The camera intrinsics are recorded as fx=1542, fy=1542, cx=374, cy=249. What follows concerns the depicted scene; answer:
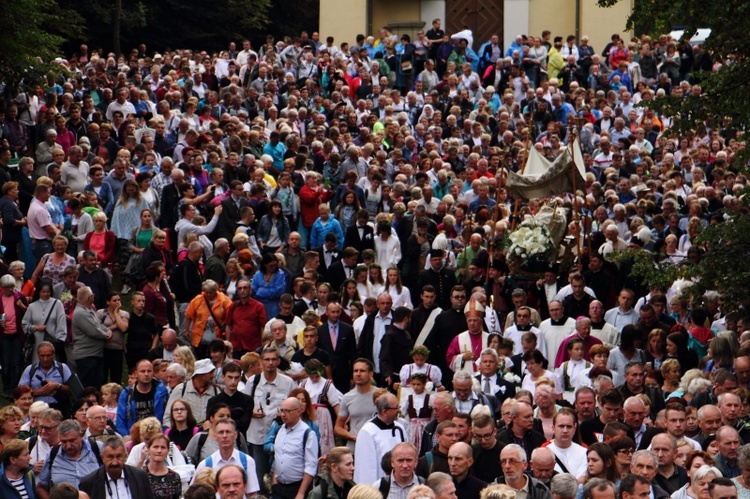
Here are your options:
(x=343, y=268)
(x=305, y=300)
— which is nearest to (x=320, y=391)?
(x=305, y=300)

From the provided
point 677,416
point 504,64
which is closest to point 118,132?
point 504,64

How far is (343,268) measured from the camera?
21.3 m

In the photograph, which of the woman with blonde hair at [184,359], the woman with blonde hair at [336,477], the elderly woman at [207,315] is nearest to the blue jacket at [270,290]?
the elderly woman at [207,315]

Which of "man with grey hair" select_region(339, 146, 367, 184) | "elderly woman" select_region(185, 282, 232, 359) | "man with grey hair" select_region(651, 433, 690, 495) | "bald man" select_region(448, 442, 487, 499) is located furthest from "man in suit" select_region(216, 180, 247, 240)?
"man with grey hair" select_region(651, 433, 690, 495)

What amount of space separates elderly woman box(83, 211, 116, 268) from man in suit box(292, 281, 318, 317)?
315 cm

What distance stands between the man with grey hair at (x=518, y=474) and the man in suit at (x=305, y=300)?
7577 millimetres

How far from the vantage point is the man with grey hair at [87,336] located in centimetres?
1795

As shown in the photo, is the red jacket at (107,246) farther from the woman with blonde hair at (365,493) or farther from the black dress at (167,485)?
the woman with blonde hair at (365,493)

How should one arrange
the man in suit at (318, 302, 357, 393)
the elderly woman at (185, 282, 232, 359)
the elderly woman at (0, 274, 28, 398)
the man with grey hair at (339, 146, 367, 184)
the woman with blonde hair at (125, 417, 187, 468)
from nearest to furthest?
the woman with blonde hair at (125, 417, 187, 468) < the man in suit at (318, 302, 357, 393) < the elderly woman at (0, 274, 28, 398) < the elderly woman at (185, 282, 232, 359) < the man with grey hair at (339, 146, 367, 184)

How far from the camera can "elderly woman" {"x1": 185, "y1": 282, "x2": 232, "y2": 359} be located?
1873 cm

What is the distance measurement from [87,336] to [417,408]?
474 centimetres

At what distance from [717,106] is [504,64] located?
19.5 metres

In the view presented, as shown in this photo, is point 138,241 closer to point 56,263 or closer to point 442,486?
point 56,263

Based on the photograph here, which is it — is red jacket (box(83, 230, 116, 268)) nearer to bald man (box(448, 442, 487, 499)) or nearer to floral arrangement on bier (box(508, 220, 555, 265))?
floral arrangement on bier (box(508, 220, 555, 265))
